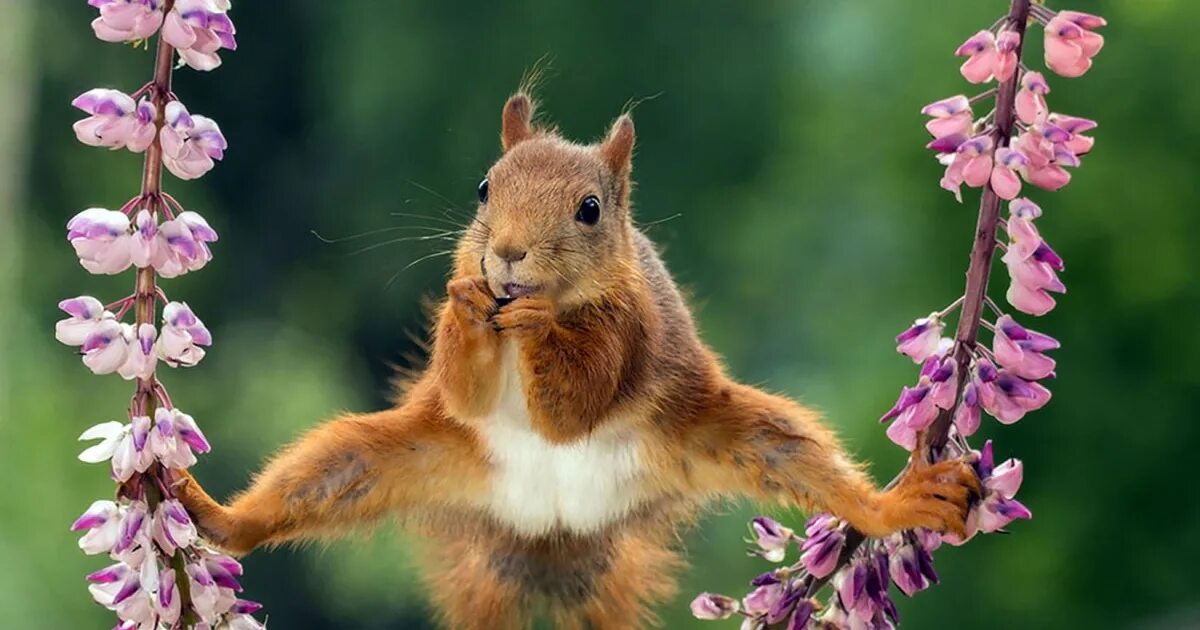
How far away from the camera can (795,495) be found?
917 mm

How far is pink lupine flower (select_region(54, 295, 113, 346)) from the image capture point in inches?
25.7

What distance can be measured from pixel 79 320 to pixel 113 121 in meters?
0.09

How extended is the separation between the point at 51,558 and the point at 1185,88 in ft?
7.93

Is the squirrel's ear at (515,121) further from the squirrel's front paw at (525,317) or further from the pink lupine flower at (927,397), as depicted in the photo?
the pink lupine flower at (927,397)

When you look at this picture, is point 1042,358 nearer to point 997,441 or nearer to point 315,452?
point 315,452

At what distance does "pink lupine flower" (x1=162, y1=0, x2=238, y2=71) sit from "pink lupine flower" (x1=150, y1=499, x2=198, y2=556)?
0.65ft

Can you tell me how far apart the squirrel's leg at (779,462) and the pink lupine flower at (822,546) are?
14 millimetres

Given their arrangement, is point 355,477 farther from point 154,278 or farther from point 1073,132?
point 1073,132

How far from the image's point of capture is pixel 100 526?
0.69 m

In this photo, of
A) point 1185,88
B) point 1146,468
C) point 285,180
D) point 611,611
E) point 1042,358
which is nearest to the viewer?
point 1042,358

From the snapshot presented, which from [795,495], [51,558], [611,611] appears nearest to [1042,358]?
[795,495]

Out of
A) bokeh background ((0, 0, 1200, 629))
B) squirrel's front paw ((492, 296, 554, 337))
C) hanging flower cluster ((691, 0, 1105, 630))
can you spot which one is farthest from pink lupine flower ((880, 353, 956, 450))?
bokeh background ((0, 0, 1200, 629))

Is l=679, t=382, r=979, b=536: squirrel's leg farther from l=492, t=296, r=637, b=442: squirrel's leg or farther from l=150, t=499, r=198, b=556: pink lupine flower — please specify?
l=150, t=499, r=198, b=556: pink lupine flower

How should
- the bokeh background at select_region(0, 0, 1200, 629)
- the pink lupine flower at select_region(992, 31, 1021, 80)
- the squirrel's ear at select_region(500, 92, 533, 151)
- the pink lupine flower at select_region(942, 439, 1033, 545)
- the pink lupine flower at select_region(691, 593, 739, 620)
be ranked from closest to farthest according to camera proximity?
the pink lupine flower at select_region(992, 31, 1021, 80) < the pink lupine flower at select_region(942, 439, 1033, 545) < the pink lupine flower at select_region(691, 593, 739, 620) < the squirrel's ear at select_region(500, 92, 533, 151) < the bokeh background at select_region(0, 0, 1200, 629)
